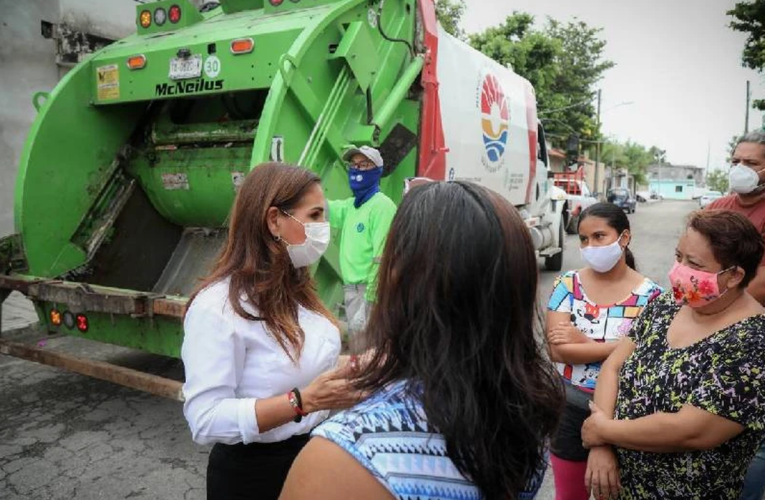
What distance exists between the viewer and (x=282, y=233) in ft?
5.67

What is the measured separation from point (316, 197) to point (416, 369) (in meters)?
1.04

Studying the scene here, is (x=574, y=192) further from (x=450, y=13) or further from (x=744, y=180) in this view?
(x=744, y=180)

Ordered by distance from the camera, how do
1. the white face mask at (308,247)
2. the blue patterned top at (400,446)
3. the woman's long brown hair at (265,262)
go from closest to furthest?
1. the blue patterned top at (400,446)
2. the woman's long brown hair at (265,262)
3. the white face mask at (308,247)

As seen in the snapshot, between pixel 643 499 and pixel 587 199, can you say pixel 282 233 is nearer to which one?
pixel 643 499

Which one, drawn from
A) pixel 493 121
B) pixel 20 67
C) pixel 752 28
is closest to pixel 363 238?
pixel 493 121

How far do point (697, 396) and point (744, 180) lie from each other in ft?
4.95

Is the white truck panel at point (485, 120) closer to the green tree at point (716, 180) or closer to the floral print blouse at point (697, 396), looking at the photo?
the floral print blouse at point (697, 396)

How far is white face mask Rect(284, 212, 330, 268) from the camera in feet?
5.87

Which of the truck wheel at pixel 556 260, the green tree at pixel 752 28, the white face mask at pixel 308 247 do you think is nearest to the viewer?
the white face mask at pixel 308 247

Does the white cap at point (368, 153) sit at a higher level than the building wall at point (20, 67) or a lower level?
lower

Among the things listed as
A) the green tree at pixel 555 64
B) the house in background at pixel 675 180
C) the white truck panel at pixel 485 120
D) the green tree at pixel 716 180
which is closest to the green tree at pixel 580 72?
the green tree at pixel 555 64

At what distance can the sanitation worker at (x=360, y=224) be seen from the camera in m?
3.34

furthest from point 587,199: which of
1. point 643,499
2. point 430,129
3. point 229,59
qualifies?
point 643,499

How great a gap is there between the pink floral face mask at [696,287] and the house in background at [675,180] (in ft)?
291
